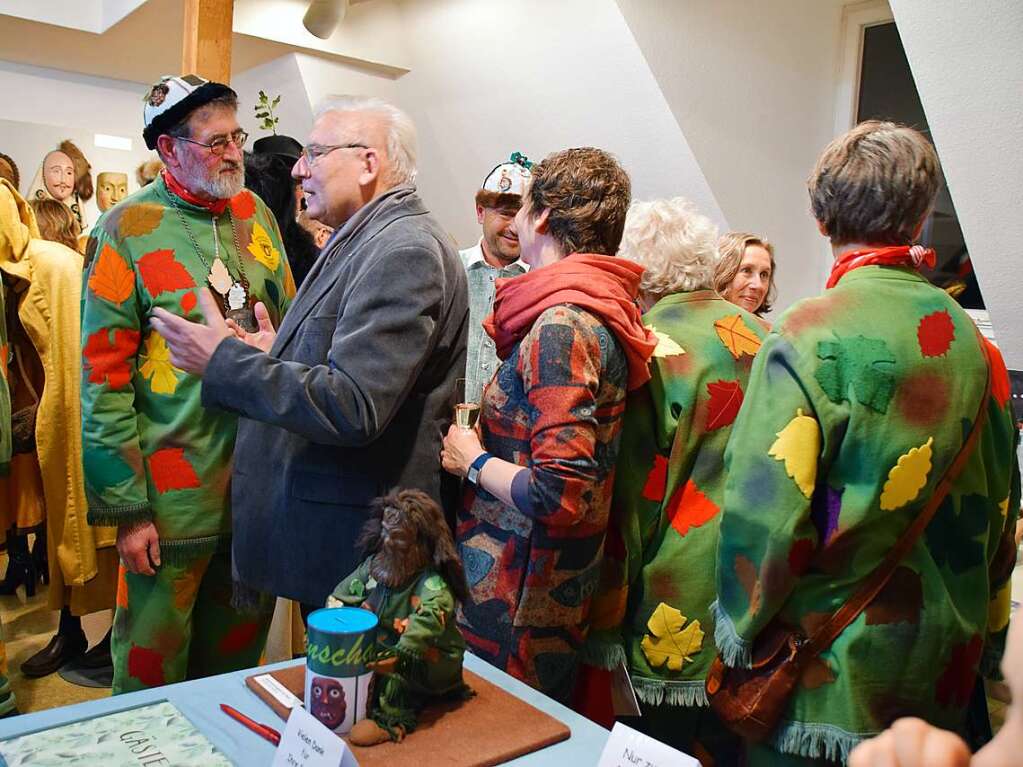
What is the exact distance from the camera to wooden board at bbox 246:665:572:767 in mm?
996

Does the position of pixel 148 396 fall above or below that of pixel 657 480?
above

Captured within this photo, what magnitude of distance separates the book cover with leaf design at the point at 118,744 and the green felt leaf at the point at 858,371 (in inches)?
34.8

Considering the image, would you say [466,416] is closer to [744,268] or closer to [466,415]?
[466,415]

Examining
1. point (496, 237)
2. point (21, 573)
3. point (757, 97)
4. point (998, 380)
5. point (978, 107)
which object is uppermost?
point (757, 97)

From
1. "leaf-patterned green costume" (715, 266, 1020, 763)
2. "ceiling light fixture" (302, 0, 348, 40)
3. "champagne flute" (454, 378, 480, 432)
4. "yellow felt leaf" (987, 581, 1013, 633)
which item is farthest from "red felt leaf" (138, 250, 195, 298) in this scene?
"ceiling light fixture" (302, 0, 348, 40)

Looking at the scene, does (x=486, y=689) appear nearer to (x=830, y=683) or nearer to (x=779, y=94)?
(x=830, y=683)

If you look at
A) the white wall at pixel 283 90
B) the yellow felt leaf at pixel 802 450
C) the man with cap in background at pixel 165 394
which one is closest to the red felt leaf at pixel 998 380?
the yellow felt leaf at pixel 802 450

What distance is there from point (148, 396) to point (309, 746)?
→ 126cm

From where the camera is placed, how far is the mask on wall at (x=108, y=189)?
5.05 meters

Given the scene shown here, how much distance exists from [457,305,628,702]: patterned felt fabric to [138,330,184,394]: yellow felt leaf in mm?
736

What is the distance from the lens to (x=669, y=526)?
1.78 meters

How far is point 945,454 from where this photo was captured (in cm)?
128

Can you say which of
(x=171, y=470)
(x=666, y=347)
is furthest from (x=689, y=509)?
(x=171, y=470)

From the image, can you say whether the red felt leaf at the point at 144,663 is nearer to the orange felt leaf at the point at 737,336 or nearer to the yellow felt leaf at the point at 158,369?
the yellow felt leaf at the point at 158,369
